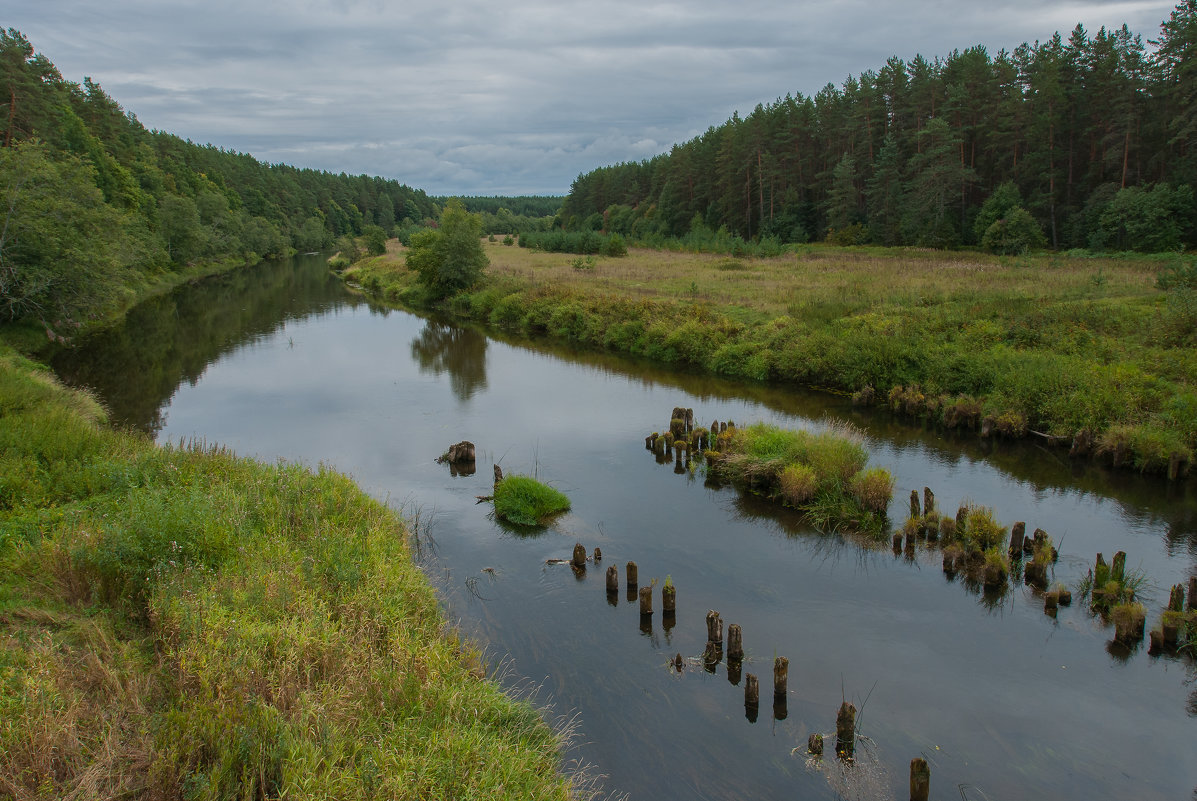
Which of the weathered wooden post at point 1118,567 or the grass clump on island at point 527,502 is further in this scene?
the grass clump on island at point 527,502

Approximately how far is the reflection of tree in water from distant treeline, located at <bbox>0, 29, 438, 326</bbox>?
562 inches

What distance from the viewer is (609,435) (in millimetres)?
21359

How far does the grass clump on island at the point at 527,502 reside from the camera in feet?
50.4

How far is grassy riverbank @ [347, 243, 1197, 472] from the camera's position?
63.3 ft

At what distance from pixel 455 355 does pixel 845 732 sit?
28048 mm

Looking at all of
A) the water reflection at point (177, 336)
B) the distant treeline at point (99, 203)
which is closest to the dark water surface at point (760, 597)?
the water reflection at point (177, 336)

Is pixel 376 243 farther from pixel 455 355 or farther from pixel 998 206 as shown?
pixel 998 206

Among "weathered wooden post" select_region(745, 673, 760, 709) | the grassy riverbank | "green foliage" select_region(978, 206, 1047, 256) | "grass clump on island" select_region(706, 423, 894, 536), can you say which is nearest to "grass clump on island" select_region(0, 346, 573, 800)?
"weathered wooden post" select_region(745, 673, 760, 709)

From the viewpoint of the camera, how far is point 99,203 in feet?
125

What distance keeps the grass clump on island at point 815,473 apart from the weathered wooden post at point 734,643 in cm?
548

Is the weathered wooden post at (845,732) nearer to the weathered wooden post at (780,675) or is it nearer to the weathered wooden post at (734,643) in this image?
the weathered wooden post at (780,675)

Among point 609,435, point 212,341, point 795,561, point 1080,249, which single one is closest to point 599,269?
point 212,341

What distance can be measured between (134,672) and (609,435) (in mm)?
15243

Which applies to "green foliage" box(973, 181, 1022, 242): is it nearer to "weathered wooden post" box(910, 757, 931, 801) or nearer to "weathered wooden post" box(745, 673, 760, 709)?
"weathered wooden post" box(745, 673, 760, 709)
